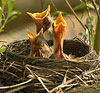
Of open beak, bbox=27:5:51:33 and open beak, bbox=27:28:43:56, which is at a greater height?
open beak, bbox=27:5:51:33

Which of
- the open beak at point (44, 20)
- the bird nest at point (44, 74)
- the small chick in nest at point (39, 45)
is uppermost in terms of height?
the open beak at point (44, 20)

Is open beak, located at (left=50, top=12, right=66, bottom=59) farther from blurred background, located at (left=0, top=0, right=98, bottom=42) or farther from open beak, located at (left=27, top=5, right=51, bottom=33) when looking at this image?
blurred background, located at (left=0, top=0, right=98, bottom=42)

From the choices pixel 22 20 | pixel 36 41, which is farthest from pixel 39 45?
pixel 22 20

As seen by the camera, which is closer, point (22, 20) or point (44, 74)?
point (44, 74)

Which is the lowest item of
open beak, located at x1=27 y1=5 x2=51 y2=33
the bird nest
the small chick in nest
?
the bird nest

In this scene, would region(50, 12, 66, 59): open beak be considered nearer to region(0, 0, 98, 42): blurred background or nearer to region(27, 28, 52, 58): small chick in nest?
region(27, 28, 52, 58): small chick in nest

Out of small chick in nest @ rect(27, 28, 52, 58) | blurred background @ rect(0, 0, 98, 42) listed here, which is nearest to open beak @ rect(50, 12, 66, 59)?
small chick in nest @ rect(27, 28, 52, 58)

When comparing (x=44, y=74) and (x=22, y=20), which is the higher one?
(x=22, y=20)

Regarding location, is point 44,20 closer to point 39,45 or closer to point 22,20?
point 39,45

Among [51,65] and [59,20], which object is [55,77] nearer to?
[51,65]

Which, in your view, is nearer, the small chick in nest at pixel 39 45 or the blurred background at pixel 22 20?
the small chick in nest at pixel 39 45

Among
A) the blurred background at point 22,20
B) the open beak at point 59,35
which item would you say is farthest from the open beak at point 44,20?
the blurred background at point 22,20

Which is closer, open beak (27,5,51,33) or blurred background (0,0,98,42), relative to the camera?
open beak (27,5,51,33)

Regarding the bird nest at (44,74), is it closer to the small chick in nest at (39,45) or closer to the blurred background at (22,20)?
the small chick in nest at (39,45)
